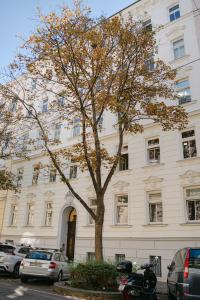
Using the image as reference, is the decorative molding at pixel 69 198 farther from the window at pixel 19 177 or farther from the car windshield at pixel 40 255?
the car windshield at pixel 40 255

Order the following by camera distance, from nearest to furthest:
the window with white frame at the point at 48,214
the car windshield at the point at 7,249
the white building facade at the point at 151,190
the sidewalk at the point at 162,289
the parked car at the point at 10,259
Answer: the sidewalk at the point at 162,289
the parked car at the point at 10,259
the car windshield at the point at 7,249
the white building facade at the point at 151,190
the window with white frame at the point at 48,214

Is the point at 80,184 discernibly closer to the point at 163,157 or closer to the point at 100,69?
the point at 163,157

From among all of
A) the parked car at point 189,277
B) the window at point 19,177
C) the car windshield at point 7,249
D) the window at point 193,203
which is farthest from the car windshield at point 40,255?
the window at point 19,177

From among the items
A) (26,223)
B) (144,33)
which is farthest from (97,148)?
(26,223)

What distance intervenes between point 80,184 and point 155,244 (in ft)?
25.1

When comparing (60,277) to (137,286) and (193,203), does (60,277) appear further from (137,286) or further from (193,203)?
(193,203)

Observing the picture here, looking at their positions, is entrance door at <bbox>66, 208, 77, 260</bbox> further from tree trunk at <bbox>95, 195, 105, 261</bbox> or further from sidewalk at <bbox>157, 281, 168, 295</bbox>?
tree trunk at <bbox>95, 195, 105, 261</bbox>

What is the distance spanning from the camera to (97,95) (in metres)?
14.3

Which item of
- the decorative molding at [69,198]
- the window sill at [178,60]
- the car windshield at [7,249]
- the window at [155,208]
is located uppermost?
the window sill at [178,60]

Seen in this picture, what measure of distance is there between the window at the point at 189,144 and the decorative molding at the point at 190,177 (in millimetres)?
1116

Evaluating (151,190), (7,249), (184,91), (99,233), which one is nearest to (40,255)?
(7,249)

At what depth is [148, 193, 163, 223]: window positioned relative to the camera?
17.2 meters

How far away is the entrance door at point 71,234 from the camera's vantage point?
22.2m

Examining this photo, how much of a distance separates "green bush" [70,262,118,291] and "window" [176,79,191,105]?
1158 cm
